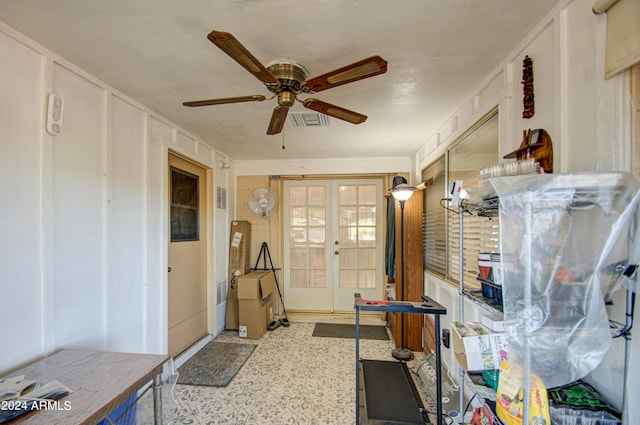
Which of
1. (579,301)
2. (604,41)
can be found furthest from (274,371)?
(604,41)

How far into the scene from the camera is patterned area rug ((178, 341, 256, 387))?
2.60 meters

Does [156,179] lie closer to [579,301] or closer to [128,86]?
[128,86]

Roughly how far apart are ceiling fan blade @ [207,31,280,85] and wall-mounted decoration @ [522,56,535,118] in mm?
1326

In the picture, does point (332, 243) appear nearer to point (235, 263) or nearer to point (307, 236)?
point (307, 236)

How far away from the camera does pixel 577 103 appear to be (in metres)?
1.15

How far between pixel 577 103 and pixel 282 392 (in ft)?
9.05

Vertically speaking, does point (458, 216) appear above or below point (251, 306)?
above

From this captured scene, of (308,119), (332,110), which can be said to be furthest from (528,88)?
(308,119)

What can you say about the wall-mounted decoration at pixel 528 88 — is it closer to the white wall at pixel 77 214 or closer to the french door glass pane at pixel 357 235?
the white wall at pixel 77 214

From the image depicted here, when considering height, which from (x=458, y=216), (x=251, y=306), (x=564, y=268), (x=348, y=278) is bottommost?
(x=251, y=306)

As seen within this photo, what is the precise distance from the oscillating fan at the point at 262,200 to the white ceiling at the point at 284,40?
156 cm

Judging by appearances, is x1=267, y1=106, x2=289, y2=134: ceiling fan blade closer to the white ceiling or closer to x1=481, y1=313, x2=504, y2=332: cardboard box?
the white ceiling

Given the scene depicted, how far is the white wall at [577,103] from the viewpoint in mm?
962

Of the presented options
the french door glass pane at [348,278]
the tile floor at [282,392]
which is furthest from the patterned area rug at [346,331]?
the french door glass pane at [348,278]
